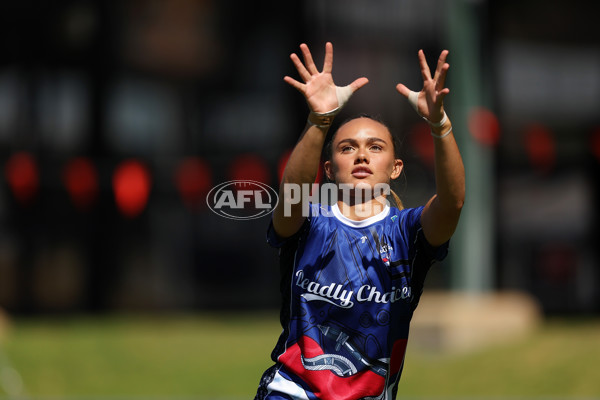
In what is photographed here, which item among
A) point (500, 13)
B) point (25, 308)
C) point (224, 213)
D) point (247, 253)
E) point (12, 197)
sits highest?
point (500, 13)

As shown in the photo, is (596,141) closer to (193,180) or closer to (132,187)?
(193,180)

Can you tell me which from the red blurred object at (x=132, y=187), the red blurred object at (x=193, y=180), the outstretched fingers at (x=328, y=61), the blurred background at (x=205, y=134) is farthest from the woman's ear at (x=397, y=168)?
the blurred background at (x=205, y=134)

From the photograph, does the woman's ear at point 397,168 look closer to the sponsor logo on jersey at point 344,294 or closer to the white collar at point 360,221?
the white collar at point 360,221

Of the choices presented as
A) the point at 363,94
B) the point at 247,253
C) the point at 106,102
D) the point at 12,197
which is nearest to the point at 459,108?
the point at 363,94

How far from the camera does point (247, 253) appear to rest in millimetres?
17922

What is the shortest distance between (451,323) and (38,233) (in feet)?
29.5

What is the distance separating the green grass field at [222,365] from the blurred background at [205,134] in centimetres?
312

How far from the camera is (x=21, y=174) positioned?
52.5 feet

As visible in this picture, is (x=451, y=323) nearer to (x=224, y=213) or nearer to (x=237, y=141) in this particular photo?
(x=237, y=141)

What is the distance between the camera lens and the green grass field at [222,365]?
11055mm

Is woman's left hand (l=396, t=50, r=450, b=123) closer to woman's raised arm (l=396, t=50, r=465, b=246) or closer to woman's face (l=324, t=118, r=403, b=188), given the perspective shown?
woman's raised arm (l=396, t=50, r=465, b=246)

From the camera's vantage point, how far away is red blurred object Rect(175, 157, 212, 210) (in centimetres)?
1573

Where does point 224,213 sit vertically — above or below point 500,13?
below

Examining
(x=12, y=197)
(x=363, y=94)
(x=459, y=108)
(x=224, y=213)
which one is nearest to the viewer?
(x=224, y=213)
